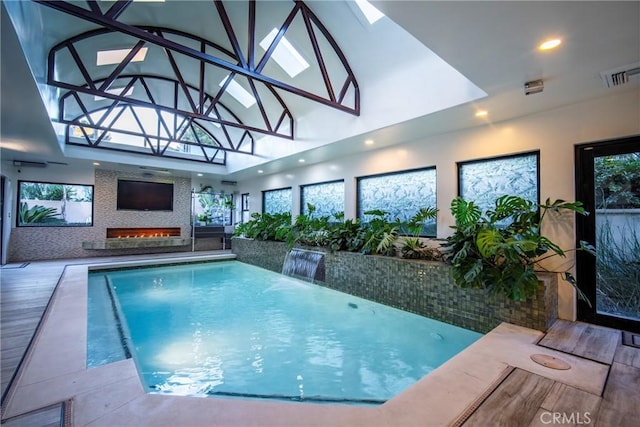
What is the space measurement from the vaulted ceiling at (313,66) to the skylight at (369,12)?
0.09 meters

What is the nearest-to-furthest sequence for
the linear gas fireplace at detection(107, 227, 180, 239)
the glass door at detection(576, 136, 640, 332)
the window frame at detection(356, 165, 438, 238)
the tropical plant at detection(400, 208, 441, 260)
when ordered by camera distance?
the glass door at detection(576, 136, 640, 332)
the tropical plant at detection(400, 208, 441, 260)
the window frame at detection(356, 165, 438, 238)
the linear gas fireplace at detection(107, 227, 180, 239)

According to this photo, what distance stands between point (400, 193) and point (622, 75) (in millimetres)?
3323

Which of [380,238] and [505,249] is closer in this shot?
[505,249]

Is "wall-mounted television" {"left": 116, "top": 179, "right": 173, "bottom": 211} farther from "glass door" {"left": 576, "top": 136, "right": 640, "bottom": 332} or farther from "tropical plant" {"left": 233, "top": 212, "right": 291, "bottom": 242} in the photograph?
"glass door" {"left": 576, "top": 136, "right": 640, "bottom": 332}

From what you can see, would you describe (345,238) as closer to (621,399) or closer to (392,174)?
(392,174)

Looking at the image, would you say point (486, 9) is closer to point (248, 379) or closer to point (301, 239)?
point (248, 379)

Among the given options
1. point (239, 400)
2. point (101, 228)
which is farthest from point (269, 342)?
point (101, 228)

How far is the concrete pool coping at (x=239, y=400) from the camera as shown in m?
1.55

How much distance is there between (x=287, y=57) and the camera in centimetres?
560

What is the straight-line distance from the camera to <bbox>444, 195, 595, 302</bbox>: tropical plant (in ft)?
9.69

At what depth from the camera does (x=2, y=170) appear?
694cm

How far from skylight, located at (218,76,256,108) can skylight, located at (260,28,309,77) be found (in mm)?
1594

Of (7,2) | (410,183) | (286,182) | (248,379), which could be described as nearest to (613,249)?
(410,183)

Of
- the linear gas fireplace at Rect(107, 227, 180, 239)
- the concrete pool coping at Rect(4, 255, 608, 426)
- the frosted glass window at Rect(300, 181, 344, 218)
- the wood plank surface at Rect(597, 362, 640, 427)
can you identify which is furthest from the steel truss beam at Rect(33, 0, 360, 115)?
the linear gas fireplace at Rect(107, 227, 180, 239)
